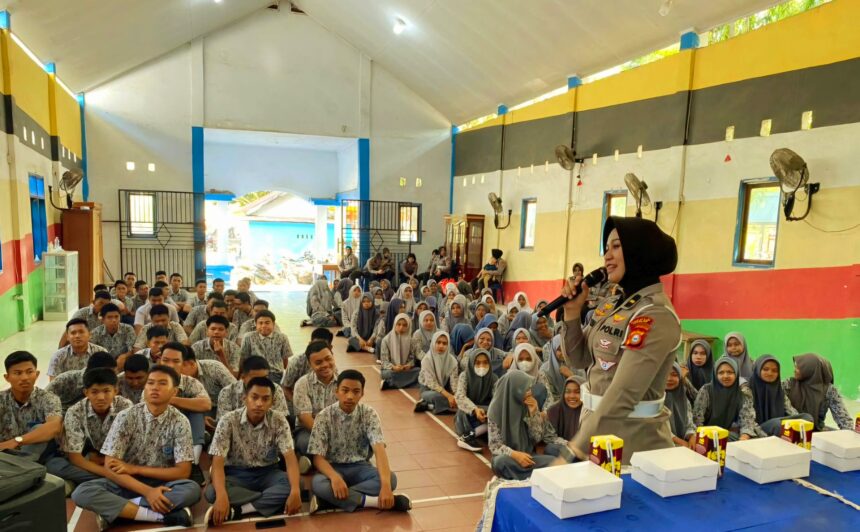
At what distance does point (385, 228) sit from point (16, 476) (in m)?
13.2

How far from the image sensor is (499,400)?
4.14 meters

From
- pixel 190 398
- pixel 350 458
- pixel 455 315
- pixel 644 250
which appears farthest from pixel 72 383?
pixel 455 315

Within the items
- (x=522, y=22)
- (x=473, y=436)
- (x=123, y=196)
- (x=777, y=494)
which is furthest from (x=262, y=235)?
(x=777, y=494)

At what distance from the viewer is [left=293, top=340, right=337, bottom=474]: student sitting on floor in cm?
406

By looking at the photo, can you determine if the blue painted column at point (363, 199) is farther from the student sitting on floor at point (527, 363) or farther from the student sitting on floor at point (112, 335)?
the student sitting on floor at point (527, 363)

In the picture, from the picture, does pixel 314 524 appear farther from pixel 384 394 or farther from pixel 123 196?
pixel 123 196

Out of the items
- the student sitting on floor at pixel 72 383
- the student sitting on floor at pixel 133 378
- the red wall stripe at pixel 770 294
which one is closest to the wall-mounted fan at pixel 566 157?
the red wall stripe at pixel 770 294

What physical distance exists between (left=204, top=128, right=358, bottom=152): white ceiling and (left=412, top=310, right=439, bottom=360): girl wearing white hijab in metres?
8.89

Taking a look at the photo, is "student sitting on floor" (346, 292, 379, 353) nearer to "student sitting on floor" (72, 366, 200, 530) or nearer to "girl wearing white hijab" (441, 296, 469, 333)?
"girl wearing white hijab" (441, 296, 469, 333)

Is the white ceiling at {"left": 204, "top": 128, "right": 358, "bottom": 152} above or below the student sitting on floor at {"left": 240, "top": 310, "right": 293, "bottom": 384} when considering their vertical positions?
above

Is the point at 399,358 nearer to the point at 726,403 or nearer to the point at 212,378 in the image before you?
the point at 212,378

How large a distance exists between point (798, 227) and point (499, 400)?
4.61 meters

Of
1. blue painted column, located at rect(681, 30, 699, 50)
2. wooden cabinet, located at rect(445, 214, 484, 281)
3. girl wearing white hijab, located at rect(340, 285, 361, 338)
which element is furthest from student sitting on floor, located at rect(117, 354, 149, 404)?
wooden cabinet, located at rect(445, 214, 484, 281)

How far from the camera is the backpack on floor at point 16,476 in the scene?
1.62 m
